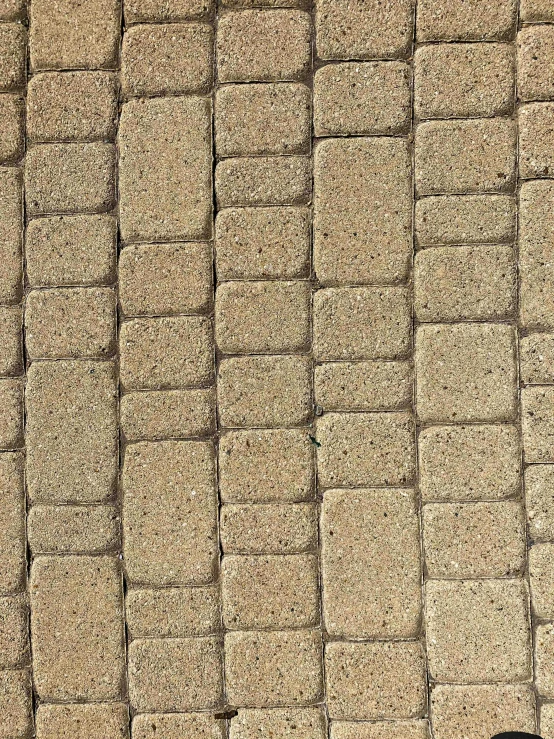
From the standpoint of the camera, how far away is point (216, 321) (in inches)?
85.4

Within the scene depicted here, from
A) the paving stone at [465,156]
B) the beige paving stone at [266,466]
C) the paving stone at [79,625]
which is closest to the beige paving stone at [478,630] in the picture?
the beige paving stone at [266,466]

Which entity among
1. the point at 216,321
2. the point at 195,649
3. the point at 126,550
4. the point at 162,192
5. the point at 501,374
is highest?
the point at 162,192

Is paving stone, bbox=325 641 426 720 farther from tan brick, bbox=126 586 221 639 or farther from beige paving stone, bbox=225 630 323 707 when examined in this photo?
tan brick, bbox=126 586 221 639

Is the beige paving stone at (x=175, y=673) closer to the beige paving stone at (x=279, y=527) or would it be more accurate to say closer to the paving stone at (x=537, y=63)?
the beige paving stone at (x=279, y=527)

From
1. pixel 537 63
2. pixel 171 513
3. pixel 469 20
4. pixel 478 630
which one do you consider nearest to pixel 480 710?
pixel 478 630

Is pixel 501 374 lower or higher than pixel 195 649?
higher

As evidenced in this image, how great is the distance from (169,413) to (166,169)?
0.81 metres

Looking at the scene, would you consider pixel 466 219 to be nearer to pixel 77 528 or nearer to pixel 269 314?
pixel 269 314

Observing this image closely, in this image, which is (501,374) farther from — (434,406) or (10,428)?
(10,428)

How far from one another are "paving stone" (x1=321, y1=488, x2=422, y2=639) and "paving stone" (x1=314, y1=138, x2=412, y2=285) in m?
0.73

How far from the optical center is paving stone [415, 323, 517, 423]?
7.00ft

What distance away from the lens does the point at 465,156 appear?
84.0 inches

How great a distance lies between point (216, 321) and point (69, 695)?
1.35 m

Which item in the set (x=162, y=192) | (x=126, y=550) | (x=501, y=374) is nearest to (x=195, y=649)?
(x=126, y=550)
